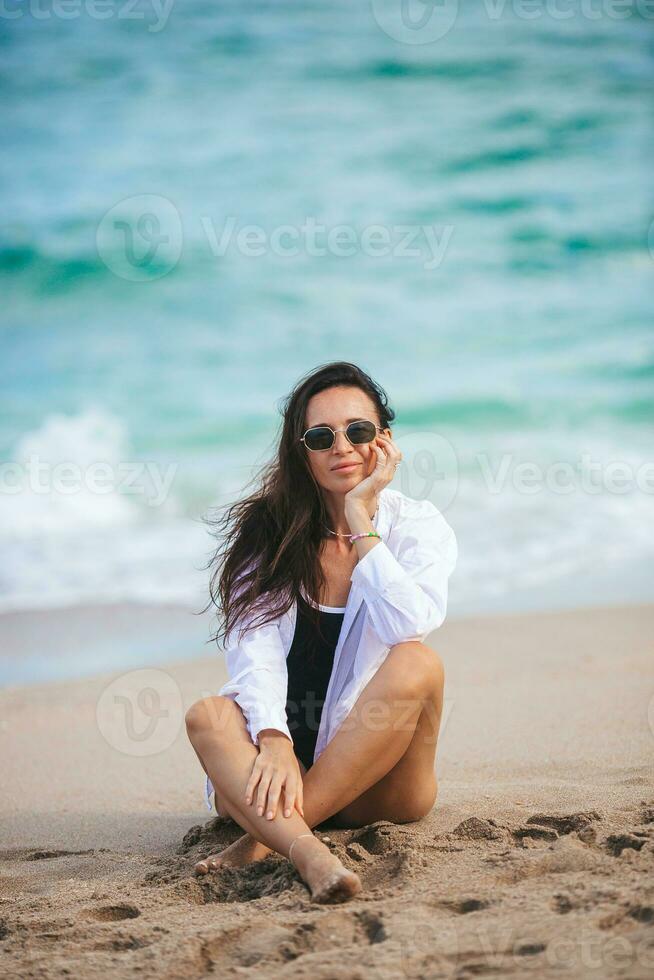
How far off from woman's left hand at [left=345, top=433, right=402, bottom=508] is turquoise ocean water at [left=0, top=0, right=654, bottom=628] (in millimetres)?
6798

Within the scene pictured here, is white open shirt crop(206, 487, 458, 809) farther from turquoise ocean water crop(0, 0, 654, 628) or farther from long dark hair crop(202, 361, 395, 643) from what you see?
turquoise ocean water crop(0, 0, 654, 628)

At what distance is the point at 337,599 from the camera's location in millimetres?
2877

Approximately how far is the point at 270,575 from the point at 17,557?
17.4 feet

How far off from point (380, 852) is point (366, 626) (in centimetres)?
63

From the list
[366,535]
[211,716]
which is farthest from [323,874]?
[366,535]

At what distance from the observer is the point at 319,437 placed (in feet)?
9.68

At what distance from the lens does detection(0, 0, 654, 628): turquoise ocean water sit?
10367 millimetres

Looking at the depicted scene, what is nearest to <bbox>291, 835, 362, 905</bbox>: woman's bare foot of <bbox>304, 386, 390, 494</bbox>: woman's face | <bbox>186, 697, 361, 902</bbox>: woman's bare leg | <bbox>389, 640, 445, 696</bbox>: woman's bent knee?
<bbox>186, 697, 361, 902</bbox>: woman's bare leg

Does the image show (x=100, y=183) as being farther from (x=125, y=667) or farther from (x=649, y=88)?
(x=125, y=667)

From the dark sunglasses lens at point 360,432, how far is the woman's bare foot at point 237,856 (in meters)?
1.23

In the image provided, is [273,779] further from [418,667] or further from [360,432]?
[360,432]

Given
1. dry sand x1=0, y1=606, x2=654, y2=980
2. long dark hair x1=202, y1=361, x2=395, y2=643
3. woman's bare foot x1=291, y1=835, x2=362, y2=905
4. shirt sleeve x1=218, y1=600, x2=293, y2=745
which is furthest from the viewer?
long dark hair x1=202, y1=361, x2=395, y2=643

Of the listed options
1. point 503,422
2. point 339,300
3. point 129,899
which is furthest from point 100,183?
point 129,899

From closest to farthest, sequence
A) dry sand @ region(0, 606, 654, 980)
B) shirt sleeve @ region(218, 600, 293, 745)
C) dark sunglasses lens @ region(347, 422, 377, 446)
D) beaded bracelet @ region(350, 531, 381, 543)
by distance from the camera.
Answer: dry sand @ region(0, 606, 654, 980) < shirt sleeve @ region(218, 600, 293, 745) < beaded bracelet @ region(350, 531, 381, 543) < dark sunglasses lens @ region(347, 422, 377, 446)
